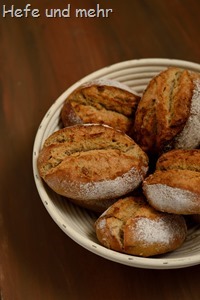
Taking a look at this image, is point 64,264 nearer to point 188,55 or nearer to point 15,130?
point 15,130

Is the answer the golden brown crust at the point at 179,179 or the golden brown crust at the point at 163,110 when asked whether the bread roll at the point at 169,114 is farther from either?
the golden brown crust at the point at 179,179

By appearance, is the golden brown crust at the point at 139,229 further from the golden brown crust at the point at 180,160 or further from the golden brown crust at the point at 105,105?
the golden brown crust at the point at 105,105

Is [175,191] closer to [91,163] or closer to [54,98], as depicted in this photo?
[91,163]

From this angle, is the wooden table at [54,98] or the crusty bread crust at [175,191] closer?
the crusty bread crust at [175,191]

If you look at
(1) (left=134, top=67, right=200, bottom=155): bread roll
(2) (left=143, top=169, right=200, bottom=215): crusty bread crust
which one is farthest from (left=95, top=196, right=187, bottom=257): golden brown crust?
(1) (left=134, top=67, right=200, bottom=155): bread roll

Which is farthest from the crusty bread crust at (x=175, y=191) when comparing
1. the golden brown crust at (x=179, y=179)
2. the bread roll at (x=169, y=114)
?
the bread roll at (x=169, y=114)

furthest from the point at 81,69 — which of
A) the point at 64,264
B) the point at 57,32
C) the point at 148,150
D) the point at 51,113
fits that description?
the point at 64,264

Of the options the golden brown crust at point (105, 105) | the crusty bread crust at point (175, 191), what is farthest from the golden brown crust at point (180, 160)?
the golden brown crust at point (105, 105)

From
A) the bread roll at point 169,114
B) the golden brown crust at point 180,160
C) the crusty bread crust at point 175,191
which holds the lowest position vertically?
the crusty bread crust at point 175,191

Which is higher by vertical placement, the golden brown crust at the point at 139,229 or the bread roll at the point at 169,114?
the bread roll at the point at 169,114

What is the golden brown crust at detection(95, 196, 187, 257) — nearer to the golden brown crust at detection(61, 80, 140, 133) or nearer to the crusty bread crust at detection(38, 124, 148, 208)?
the crusty bread crust at detection(38, 124, 148, 208)
